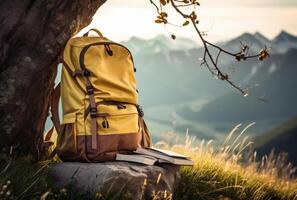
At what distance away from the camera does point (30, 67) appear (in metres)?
6.45

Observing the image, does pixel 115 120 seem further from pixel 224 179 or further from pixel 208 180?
pixel 224 179

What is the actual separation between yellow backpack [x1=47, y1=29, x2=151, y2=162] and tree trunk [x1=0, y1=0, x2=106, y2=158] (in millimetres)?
220

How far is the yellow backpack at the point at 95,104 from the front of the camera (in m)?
6.32

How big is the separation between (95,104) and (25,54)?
96 centimetres

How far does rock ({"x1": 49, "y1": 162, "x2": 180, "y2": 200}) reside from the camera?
232 inches

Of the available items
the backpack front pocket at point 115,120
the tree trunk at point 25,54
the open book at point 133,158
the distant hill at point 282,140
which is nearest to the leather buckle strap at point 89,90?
the backpack front pocket at point 115,120

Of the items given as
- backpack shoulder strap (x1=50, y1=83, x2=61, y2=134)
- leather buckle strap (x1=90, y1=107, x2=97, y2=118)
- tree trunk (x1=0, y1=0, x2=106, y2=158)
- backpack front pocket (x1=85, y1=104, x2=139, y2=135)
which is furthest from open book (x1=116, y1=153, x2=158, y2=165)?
tree trunk (x1=0, y1=0, x2=106, y2=158)

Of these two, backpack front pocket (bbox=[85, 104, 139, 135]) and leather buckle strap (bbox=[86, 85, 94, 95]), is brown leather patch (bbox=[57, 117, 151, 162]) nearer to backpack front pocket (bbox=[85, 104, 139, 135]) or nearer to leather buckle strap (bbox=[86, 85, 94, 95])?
backpack front pocket (bbox=[85, 104, 139, 135])

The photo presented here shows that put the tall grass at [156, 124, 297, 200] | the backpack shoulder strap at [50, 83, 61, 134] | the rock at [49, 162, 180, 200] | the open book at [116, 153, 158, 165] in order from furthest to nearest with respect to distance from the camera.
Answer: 1. the tall grass at [156, 124, 297, 200]
2. the backpack shoulder strap at [50, 83, 61, 134]
3. the open book at [116, 153, 158, 165]
4. the rock at [49, 162, 180, 200]

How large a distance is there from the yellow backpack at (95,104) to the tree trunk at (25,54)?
220 millimetres

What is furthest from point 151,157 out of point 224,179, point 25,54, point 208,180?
point 25,54

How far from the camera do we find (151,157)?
21.7 feet

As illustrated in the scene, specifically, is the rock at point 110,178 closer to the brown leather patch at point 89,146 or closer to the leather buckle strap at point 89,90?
the brown leather patch at point 89,146

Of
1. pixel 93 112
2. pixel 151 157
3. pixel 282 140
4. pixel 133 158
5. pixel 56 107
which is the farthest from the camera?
pixel 282 140
